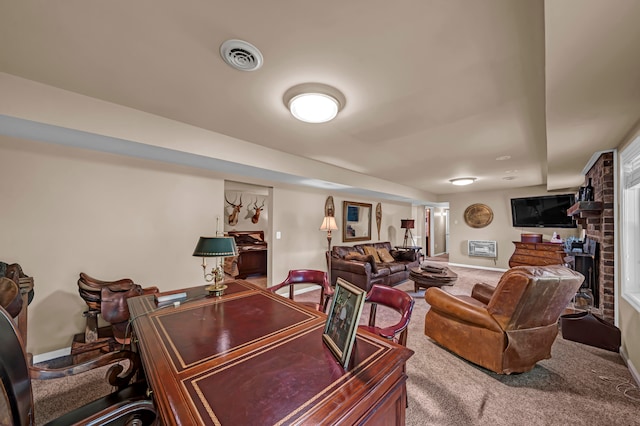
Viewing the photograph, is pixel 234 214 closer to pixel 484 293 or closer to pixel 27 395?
pixel 484 293

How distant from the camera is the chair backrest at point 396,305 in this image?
1.61 meters

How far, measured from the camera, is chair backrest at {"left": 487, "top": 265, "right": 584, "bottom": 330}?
75.8 inches

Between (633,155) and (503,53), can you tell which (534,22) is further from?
(633,155)

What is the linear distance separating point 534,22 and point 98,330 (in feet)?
13.5

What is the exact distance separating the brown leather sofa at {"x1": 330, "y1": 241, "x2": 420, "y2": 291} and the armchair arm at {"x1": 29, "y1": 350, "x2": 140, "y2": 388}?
11.5 ft

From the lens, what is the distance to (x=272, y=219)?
430 centimetres

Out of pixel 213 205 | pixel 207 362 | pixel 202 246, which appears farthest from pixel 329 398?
pixel 213 205

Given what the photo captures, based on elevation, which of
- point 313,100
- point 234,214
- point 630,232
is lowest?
point 630,232

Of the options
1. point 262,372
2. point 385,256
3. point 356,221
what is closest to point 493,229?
point 385,256

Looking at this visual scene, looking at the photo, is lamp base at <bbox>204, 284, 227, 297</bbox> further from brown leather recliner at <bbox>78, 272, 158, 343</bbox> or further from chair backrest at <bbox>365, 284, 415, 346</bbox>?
chair backrest at <bbox>365, 284, 415, 346</bbox>

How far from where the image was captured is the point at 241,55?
59.6 inches

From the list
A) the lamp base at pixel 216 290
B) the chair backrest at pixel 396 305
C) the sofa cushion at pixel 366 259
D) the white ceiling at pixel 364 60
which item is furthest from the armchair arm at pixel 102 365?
the sofa cushion at pixel 366 259

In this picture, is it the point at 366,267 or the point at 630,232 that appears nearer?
the point at 630,232

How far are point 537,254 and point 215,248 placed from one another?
263 inches
